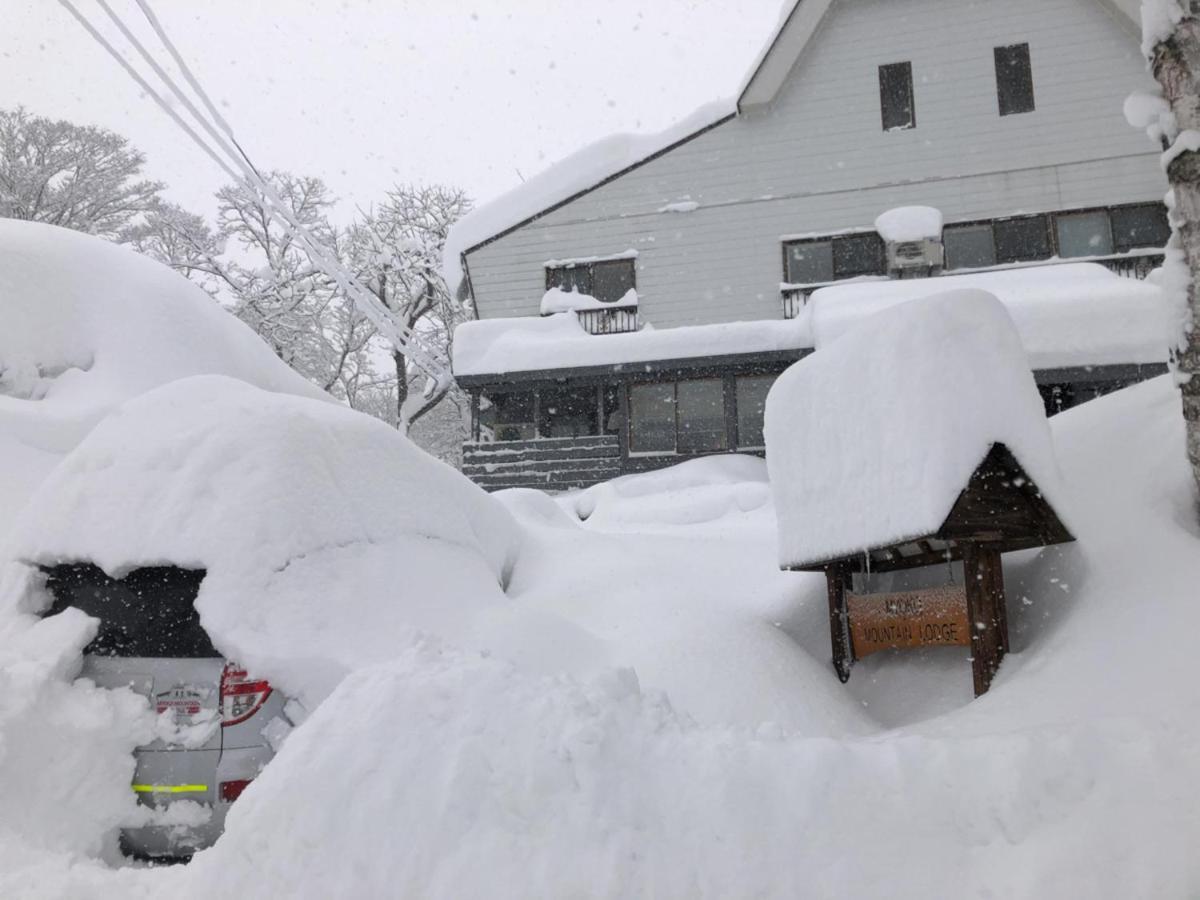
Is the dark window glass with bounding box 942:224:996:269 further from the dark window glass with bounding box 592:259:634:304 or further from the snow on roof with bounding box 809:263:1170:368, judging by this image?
the dark window glass with bounding box 592:259:634:304

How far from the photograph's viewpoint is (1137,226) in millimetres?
15938

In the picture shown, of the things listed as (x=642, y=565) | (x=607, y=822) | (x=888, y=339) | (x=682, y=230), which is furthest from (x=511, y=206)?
(x=607, y=822)

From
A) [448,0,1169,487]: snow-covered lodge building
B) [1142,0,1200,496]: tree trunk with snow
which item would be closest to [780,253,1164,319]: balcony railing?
[448,0,1169,487]: snow-covered lodge building

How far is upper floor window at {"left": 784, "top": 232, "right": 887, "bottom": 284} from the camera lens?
1675 cm

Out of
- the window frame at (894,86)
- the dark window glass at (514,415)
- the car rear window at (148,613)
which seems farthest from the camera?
the dark window glass at (514,415)

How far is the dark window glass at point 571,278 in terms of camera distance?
18.1m

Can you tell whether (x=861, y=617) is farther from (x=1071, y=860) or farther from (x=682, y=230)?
(x=682, y=230)

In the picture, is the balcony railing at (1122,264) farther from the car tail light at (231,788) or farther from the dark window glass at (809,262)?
the car tail light at (231,788)

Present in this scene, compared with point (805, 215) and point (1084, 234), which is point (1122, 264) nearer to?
point (1084, 234)

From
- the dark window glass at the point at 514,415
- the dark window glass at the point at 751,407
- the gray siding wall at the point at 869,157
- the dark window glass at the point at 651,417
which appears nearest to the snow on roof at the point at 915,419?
the dark window glass at the point at 751,407

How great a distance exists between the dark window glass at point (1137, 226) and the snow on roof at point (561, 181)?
7969 millimetres

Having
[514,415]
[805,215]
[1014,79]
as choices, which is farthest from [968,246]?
[514,415]

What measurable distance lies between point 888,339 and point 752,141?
1440 cm

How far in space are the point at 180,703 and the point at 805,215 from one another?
15932 mm
